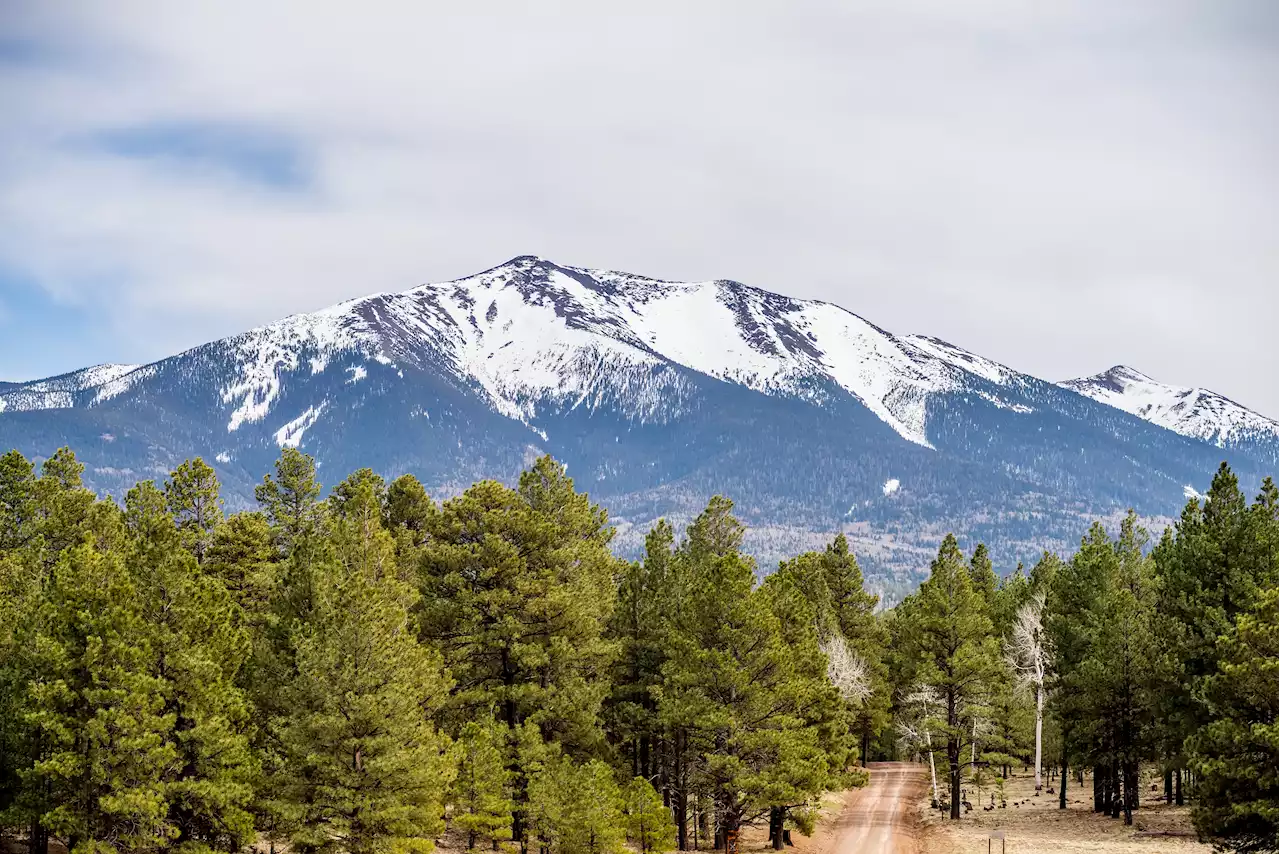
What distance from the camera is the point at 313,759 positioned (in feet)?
104

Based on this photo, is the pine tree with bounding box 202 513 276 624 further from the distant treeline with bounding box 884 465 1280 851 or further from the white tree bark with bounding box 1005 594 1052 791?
the white tree bark with bounding box 1005 594 1052 791

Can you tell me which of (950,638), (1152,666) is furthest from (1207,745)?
(950,638)

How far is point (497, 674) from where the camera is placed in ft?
138

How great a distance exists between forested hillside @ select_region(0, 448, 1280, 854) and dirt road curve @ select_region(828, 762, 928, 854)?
2777 millimetres

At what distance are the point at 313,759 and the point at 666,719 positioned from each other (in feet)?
45.7

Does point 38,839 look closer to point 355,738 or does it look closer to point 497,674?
point 355,738

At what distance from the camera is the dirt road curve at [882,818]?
4775 cm

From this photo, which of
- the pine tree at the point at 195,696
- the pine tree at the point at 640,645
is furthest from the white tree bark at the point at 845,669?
the pine tree at the point at 195,696

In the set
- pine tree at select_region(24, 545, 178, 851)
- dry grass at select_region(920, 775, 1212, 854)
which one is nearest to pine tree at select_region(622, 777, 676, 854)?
dry grass at select_region(920, 775, 1212, 854)

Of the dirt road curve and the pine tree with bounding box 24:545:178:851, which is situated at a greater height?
the pine tree with bounding box 24:545:178:851

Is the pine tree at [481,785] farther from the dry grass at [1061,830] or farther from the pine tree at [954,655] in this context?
the pine tree at [954,655]

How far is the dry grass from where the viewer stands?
42.5 metres

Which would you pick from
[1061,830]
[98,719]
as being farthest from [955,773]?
[98,719]

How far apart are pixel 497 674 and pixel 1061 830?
26.0m
